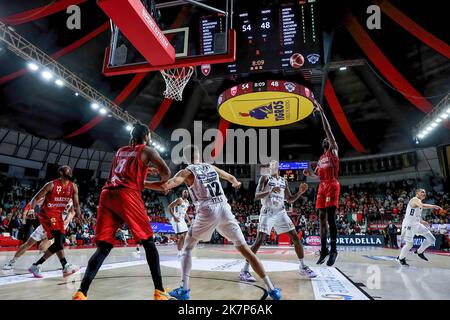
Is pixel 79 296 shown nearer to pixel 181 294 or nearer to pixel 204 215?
pixel 181 294

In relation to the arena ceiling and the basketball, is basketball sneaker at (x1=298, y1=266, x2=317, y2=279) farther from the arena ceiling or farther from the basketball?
the arena ceiling

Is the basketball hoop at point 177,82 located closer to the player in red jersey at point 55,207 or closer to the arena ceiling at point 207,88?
the arena ceiling at point 207,88

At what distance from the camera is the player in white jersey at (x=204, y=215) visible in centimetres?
345

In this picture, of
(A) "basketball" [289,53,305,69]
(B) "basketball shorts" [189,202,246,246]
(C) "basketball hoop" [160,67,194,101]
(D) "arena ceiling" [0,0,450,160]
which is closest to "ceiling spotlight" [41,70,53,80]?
(D) "arena ceiling" [0,0,450,160]

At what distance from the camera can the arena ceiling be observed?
43.1 ft

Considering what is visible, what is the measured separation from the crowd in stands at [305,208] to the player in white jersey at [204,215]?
14.9 m

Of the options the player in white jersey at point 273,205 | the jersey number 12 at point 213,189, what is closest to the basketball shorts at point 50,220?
the jersey number 12 at point 213,189

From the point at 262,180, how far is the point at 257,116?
9.97 metres

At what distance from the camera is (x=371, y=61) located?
14.8 metres

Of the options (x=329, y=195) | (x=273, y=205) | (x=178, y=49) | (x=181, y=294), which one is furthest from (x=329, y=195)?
Answer: (x=178, y=49)

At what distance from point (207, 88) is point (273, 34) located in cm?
489

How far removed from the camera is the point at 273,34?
32.8ft

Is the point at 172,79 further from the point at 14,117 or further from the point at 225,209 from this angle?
the point at 14,117
